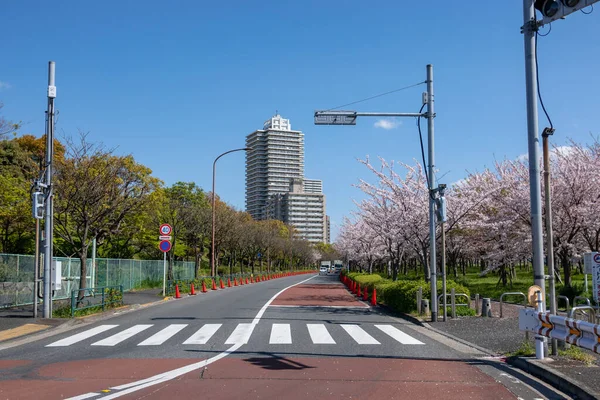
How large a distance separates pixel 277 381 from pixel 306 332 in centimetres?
613

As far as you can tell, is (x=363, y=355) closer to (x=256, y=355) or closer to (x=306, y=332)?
(x=256, y=355)

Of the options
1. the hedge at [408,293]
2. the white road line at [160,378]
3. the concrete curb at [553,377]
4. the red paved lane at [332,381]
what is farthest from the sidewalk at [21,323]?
the concrete curb at [553,377]

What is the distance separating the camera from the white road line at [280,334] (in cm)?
1270

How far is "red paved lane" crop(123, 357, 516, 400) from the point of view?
744cm

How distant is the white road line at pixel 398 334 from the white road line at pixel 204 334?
450cm

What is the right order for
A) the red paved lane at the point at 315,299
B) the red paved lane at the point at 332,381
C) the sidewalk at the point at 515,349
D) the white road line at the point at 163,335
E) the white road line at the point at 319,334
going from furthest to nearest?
the red paved lane at the point at 315,299, the white road line at the point at 319,334, the white road line at the point at 163,335, the sidewalk at the point at 515,349, the red paved lane at the point at 332,381

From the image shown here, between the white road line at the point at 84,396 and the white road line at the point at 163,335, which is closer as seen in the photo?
the white road line at the point at 84,396

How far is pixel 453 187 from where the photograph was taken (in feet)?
92.8

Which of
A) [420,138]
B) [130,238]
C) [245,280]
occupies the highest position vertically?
[420,138]

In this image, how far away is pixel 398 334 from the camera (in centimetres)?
1420

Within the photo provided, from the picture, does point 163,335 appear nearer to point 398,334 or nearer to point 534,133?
point 398,334

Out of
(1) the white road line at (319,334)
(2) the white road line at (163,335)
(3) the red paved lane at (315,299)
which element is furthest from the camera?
(3) the red paved lane at (315,299)

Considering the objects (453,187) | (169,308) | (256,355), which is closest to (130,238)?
(169,308)

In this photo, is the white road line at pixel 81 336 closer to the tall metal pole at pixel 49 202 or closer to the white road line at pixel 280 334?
the tall metal pole at pixel 49 202
